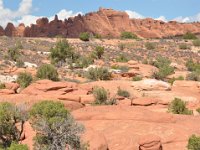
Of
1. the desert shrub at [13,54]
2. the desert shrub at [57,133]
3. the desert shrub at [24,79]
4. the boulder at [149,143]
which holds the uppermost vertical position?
the desert shrub at [13,54]

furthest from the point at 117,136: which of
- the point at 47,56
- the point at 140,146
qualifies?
the point at 47,56

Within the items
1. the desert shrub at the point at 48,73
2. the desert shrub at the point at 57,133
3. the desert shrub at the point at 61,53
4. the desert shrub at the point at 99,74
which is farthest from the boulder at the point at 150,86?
the desert shrub at the point at 61,53

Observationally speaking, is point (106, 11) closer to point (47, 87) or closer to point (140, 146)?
point (47, 87)

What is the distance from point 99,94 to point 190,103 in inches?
252

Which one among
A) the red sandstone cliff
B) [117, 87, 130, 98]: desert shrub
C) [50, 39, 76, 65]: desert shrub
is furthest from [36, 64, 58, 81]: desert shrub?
the red sandstone cliff

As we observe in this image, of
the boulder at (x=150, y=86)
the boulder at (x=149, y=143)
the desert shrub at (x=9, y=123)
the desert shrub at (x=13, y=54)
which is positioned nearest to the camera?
the boulder at (x=149, y=143)

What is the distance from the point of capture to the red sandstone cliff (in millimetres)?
103250

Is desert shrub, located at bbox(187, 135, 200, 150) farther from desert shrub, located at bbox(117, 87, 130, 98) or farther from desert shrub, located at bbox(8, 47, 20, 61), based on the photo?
desert shrub, located at bbox(8, 47, 20, 61)

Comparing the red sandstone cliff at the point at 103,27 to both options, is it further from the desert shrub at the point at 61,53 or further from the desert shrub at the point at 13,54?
the desert shrub at the point at 61,53

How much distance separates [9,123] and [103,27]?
96.6m

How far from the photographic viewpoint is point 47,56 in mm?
51500

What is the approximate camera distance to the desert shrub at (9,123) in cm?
1418

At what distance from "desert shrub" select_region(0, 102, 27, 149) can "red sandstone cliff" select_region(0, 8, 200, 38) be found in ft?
290

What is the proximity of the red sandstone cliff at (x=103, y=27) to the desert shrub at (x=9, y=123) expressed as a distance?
88.4 meters
